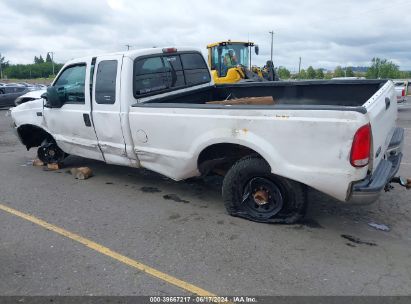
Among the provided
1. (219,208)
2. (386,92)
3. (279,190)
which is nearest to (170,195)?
(219,208)

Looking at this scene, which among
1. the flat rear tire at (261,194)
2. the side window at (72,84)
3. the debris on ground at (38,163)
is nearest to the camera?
the flat rear tire at (261,194)

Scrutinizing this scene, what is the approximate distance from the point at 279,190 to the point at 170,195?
1.75m

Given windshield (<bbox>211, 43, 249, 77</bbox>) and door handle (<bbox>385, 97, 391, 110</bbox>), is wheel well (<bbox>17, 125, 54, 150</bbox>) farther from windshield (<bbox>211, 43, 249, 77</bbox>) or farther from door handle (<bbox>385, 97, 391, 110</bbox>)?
windshield (<bbox>211, 43, 249, 77</bbox>)

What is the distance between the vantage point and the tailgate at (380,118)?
11.9ft

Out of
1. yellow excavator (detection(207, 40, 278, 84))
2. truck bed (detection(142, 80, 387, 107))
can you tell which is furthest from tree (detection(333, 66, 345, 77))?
truck bed (detection(142, 80, 387, 107))

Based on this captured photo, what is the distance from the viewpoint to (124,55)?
5148mm

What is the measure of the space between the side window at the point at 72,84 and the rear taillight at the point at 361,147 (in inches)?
150

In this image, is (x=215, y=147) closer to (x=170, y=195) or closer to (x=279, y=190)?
(x=279, y=190)

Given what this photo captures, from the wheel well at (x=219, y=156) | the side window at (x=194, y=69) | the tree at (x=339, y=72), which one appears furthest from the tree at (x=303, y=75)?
the wheel well at (x=219, y=156)

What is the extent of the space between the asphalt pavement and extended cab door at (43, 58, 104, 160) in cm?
70

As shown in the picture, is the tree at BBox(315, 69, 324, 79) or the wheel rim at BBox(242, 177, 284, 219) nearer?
the wheel rim at BBox(242, 177, 284, 219)

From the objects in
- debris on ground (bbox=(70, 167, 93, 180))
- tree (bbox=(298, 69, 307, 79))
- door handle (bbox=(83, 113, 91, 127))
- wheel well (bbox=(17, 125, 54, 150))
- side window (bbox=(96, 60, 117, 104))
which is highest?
side window (bbox=(96, 60, 117, 104))

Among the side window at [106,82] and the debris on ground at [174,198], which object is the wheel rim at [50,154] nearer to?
the side window at [106,82]

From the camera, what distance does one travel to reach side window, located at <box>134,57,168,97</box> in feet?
16.9
